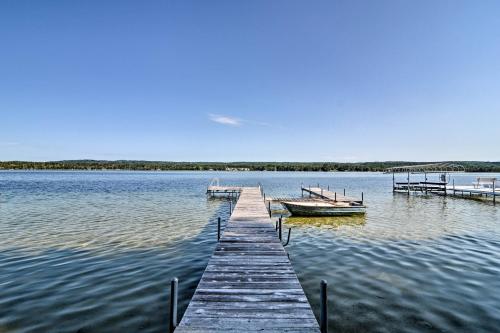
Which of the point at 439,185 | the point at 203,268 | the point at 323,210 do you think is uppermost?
the point at 439,185

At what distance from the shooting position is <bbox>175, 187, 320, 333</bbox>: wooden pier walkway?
4707mm

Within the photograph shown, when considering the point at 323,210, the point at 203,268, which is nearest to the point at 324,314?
the point at 203,268

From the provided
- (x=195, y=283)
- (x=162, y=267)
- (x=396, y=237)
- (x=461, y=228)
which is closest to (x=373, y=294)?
(x=195, y=283)

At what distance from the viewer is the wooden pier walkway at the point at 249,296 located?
15.4 ft

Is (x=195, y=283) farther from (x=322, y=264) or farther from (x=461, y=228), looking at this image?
(x=461, y=228)

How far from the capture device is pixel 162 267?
10352 mm

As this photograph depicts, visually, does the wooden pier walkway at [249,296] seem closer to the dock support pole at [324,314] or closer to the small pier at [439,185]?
the dock support pole at [324,314]

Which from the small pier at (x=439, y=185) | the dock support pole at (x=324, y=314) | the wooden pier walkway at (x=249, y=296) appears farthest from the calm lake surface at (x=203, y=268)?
the small pier at (x=439, y=185)

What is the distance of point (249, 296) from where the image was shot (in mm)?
5805

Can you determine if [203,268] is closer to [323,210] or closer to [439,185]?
[323,210]

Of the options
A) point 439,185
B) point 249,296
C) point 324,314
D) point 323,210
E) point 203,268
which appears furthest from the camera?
point 439,185

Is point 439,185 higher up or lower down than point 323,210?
higher up

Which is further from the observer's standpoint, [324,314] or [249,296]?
[249,296]

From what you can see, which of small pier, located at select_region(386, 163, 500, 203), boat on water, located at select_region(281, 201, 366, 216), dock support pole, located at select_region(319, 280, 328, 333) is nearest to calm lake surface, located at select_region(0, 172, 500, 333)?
dock support pole, located at select_region(319, 280, 328, 333)
